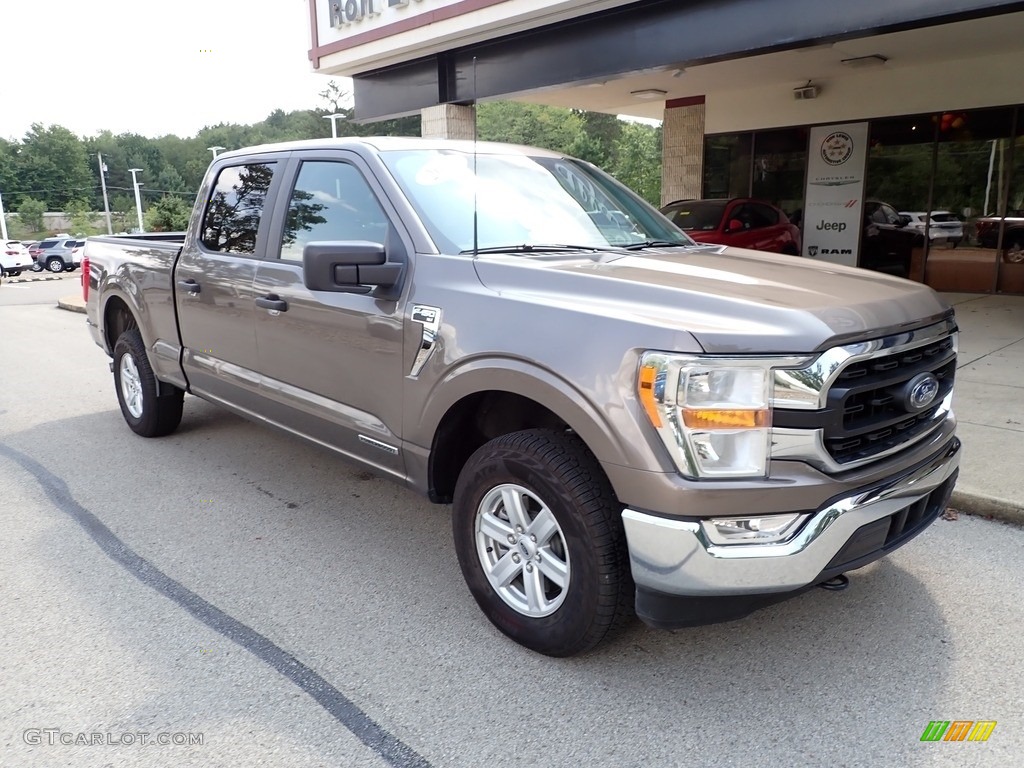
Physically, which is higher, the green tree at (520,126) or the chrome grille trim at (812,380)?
the green tree at (520,126)

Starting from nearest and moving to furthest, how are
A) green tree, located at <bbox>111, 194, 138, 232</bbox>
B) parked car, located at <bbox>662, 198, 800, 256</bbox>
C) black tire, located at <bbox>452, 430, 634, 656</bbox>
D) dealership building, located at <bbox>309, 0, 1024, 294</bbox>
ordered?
black tire, located at <bbox>452, 430, 634, 656</bbox> < dealership building, located at <bbox>309, 0, 1024, 294</bbox> < parked car, located at <bbox>662, 198, 800, 256</bbox> < green tree, located at <bbox>111, 194, 138, 232</bbox>

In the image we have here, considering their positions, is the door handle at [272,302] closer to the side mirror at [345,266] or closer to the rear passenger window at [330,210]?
the rear passenger window at [330,210]

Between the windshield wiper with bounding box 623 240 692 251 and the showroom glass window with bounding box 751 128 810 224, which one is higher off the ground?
the showroom glass window with bounding box 751 128 810 224

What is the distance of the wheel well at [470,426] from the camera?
10.4 ft

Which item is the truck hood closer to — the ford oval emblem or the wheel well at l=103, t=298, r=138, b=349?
the ford oval emblem

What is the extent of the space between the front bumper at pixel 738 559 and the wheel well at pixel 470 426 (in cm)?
77

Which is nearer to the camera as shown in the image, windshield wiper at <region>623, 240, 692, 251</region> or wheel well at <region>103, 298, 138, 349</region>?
windshield wiper at <region>623, 240, 692, 251</region>

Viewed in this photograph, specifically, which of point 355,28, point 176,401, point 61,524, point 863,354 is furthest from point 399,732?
point 355,28

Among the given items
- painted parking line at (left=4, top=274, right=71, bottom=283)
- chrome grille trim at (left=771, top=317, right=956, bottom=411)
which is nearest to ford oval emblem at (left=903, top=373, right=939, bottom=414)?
chrome grille trim at (left=771, top=317, right=956, bottom=411)

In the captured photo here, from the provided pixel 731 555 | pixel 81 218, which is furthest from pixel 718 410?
pixel 81 218

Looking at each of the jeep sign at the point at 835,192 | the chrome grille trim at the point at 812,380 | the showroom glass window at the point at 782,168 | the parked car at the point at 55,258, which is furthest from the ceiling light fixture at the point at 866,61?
the parked car at the point at 55,258

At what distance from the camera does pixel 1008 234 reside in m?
12.4

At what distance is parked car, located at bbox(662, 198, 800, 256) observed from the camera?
39.7 ft

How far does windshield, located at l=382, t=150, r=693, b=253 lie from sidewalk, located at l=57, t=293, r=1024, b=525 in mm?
2173
